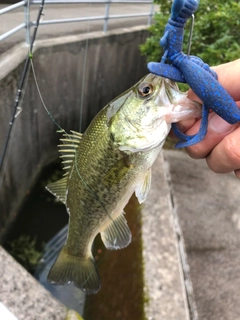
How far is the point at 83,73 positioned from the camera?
201 inches

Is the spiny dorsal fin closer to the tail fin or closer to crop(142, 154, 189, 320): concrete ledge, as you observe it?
the tail fin

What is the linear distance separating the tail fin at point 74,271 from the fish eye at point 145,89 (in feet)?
3.79

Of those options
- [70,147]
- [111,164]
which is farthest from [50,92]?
[111,164]

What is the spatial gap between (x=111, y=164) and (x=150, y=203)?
1.42 meters

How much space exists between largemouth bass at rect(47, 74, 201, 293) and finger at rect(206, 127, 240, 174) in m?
0.18

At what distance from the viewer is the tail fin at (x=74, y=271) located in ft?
7.04

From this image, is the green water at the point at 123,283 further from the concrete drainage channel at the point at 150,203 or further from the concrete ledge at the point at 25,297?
the concrete ledge at the point at 25,297

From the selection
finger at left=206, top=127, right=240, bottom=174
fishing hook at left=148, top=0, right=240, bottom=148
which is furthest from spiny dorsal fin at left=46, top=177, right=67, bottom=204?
fishing hook at left=148, top=0, right=240, bottom=148

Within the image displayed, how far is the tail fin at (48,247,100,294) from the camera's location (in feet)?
7.04

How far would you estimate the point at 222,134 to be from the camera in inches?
58.9

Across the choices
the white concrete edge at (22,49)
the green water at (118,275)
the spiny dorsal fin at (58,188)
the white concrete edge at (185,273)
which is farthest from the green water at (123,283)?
the white concrete edge at (22,49)

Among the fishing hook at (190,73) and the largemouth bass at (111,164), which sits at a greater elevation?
the fishing hook at (190,73)

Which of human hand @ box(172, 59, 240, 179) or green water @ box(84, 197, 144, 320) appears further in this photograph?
green water @ box(84, 197, 144, 320)

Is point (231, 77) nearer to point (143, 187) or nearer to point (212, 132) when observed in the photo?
point (212, 132)
